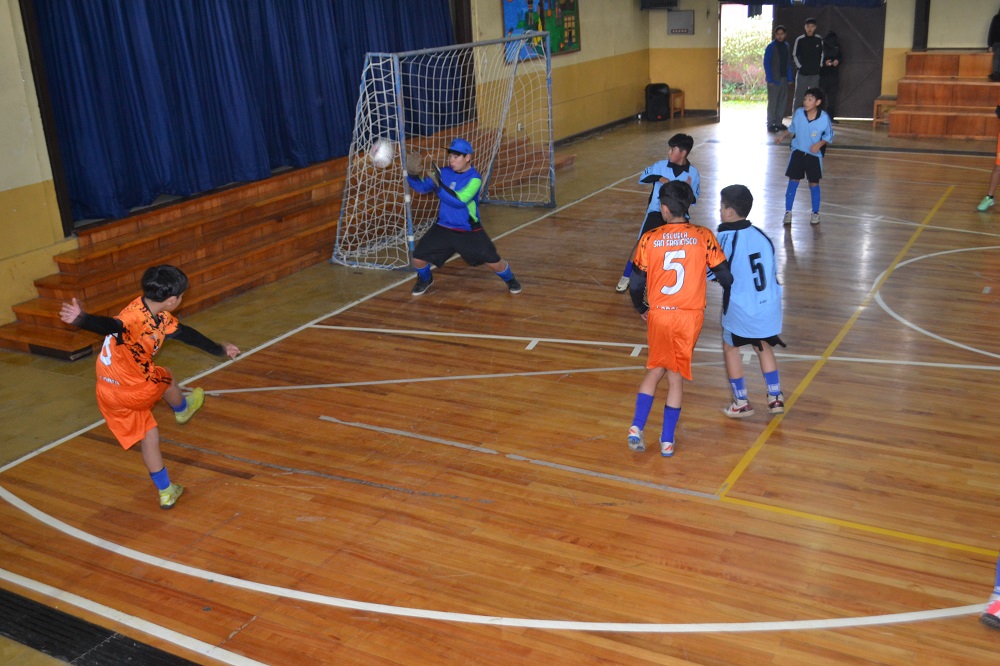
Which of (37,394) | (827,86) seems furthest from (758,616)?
(827,86)

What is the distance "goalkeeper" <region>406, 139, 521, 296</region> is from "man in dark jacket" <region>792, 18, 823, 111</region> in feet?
33.0

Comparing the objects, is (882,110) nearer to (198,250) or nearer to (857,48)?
(857,48)

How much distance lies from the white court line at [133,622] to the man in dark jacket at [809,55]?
1497 cm

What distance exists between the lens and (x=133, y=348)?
4.94 metres

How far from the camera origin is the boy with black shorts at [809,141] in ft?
32.3

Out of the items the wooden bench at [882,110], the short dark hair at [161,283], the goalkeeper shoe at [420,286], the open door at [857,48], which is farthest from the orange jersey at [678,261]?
the open door at [857,48]

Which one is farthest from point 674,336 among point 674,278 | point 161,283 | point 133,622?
point 133,622

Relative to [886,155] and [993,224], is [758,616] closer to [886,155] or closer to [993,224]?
[993,224]

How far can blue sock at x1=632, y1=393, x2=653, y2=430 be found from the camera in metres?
5.49

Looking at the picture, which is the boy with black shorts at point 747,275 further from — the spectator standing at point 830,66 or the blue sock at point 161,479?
the spectator standing at point 830,66

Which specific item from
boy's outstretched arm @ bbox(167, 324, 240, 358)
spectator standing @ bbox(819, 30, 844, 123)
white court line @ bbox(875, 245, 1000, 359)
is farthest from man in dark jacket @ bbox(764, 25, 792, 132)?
boy's outstretched arm @ bbox(167, 324, 240, 358)

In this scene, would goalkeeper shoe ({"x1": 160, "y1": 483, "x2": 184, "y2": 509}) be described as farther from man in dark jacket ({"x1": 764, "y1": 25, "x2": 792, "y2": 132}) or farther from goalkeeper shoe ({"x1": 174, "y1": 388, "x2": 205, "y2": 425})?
man in dark jacket ({"x1": 764, "y1": 25, "x2": 792, "y2": 132})

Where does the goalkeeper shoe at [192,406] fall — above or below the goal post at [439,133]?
below

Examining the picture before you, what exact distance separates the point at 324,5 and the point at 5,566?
830 cm
